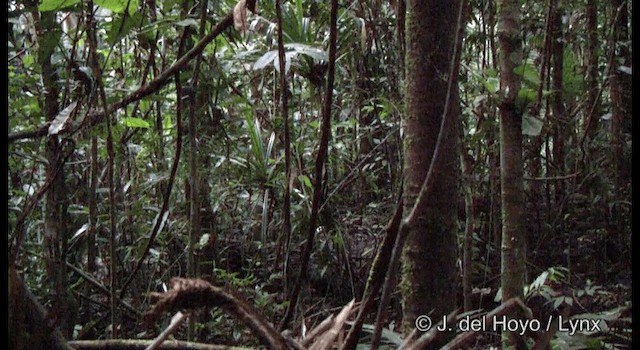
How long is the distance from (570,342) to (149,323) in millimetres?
1192

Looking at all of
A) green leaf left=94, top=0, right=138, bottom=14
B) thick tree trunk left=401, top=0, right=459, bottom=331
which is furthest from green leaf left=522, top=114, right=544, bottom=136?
green leaf left=94, top=0, right=138, bottom=14

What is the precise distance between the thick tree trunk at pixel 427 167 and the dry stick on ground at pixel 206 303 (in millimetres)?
610

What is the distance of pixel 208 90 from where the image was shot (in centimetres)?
297

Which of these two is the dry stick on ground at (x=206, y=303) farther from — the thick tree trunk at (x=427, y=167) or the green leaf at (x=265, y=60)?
the green leaf at (x=265, y=60)

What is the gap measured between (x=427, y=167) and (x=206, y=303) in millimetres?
841

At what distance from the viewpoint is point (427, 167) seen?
177 cm

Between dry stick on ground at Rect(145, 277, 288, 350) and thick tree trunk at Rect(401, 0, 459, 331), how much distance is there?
61 centimetres

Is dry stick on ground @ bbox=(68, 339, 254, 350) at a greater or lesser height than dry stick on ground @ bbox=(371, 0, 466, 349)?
lesser

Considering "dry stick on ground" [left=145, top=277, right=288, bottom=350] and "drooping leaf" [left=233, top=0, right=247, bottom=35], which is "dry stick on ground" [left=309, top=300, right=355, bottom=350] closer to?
"dry stick on ground" [left=145, top=277, right=288, bottom=350]

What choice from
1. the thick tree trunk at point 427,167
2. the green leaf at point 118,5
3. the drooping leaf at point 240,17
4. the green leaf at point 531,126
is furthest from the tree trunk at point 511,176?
the green leaf at point 118,5

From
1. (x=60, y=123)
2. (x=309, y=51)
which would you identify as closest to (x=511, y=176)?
(x=309, y=51)

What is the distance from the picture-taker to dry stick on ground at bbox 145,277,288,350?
1079 millimetres

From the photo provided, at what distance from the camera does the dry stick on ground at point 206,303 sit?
108cm

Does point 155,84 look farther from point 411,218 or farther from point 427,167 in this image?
point 411,218
